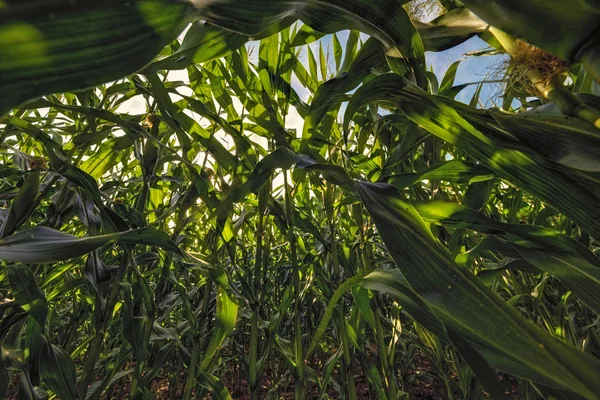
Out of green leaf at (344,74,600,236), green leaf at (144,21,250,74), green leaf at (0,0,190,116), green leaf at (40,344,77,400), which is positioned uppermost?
green leaf at (144,21,250,74)

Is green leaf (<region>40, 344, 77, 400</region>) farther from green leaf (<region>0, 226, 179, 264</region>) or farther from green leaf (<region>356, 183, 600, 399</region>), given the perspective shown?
green leaf (<region>356, 183, 600, 399</region>)

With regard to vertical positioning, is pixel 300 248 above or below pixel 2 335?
above

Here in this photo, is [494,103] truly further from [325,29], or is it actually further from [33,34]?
[33,34]

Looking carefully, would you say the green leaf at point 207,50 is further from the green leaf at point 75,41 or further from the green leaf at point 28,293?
the green leaf at point 28,293

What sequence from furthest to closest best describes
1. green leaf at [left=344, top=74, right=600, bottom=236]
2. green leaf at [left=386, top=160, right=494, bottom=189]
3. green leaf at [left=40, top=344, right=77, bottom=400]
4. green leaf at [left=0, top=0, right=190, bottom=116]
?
green leaf at [left=40, top=344, right=77, bottom=400] → green leaf at [left=386, top=160, right=494, bottom=189] → green leaf at [left=344, top=74, right=600, bottom=236] → green leaf at [left=0, top=0, right=190, bottom=116]

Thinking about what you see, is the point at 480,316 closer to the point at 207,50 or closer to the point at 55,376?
the point at 207,50

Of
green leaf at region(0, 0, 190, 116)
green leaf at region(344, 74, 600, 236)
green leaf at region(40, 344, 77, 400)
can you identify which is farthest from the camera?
green leaf at region(40, 344, 77, 400)

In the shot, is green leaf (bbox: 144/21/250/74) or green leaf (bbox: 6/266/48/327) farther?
green leaf (bbox: 6/266/48/327)

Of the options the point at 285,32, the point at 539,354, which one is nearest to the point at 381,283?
the point at 539,354

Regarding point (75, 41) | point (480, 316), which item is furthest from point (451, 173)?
point (75, 41)

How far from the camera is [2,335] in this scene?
0.61 meters

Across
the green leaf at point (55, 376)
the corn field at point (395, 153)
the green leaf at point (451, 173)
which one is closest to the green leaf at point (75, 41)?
the corn field at point (395, 153)

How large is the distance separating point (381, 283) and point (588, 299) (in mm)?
196

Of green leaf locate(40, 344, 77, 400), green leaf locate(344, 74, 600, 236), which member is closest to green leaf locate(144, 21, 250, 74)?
green leaf locate(344, 74, 600, 236)
